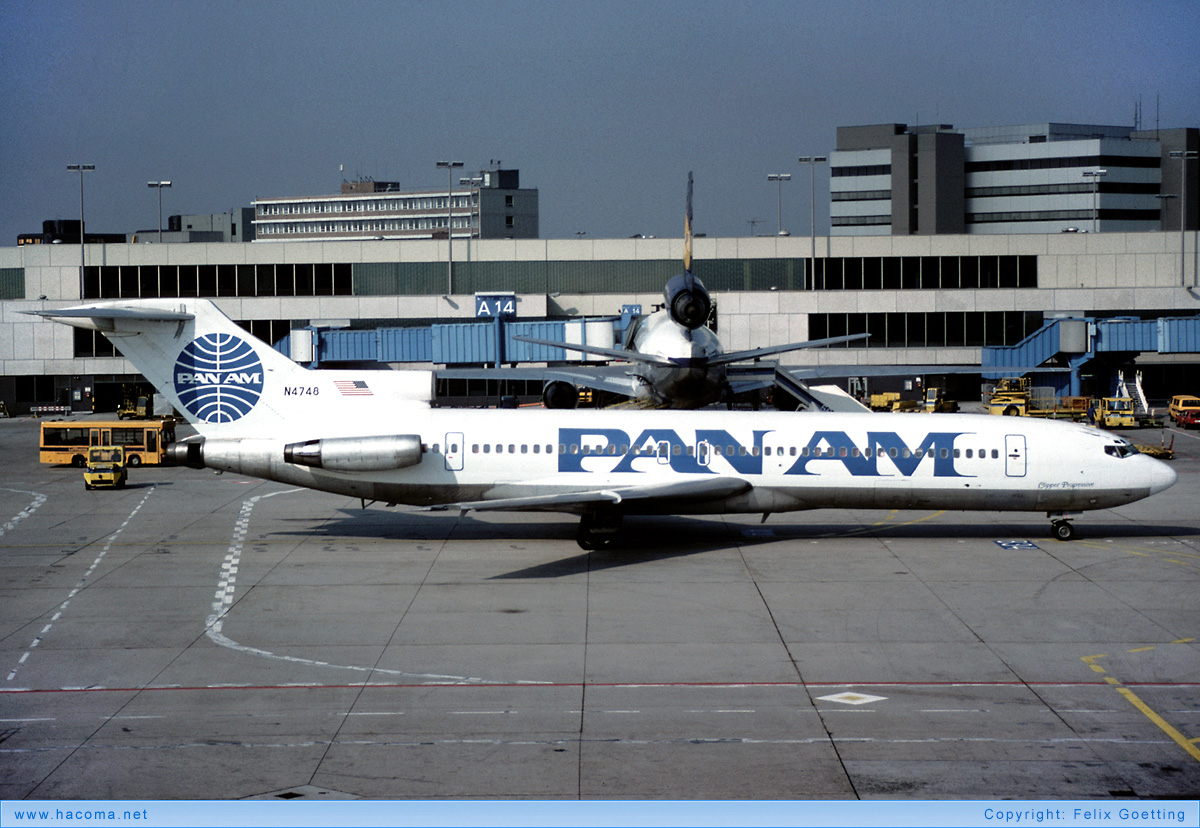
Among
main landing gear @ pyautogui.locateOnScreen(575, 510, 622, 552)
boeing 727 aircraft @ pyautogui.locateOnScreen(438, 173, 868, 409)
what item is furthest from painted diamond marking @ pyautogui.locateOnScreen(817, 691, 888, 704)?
boeing 727 aircraft @ pyautogui.locateOnScreen(438, 173, 868, 409)

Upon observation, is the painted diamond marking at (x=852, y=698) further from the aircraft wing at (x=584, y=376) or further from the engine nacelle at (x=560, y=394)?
the engine nacelle at (x=560, y=394)

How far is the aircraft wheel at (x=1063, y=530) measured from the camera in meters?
→ 32.2

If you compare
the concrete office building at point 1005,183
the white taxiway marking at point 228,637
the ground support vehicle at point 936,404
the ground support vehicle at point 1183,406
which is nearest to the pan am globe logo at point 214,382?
the white taxiway marking at point 228,637

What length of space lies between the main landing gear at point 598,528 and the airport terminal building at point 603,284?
52.8m

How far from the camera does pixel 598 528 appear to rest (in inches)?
1203

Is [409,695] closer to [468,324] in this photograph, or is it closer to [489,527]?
[489,527]

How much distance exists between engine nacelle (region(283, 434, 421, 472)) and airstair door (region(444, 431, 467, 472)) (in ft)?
3.03

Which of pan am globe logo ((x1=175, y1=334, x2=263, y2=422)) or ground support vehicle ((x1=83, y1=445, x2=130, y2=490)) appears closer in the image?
pan am globe logo ((x1=175, y1=334, x2=263, y2=422))

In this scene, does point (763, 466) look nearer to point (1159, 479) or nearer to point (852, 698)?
point (1159, 479)

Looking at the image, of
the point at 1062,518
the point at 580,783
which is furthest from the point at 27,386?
the point at 580,783

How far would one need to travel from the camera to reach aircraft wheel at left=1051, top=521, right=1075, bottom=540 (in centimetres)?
3222

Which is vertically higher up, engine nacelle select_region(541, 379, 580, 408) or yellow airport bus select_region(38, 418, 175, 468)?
engine nacelle select_region(541, 379, 580, 408)

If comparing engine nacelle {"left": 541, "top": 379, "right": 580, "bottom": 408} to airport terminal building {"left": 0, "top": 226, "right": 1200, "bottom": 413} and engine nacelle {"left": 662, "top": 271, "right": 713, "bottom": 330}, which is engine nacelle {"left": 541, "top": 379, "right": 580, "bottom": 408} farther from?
airport terminal building {"left": 0, "top": 226, "right": 1200, "bottom": 413}

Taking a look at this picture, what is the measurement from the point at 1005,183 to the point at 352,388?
482 feet
